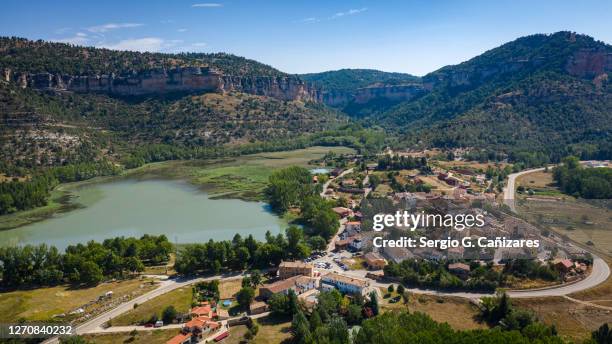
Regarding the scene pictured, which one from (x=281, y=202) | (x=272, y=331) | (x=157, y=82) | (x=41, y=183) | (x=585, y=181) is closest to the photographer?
(x=272, y=331)

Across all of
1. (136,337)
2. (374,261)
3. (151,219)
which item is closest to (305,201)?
(374,261)

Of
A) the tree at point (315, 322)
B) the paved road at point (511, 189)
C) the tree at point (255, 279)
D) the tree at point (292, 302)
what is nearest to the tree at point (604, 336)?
the tree at point (315, 322)

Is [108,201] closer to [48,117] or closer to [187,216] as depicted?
[187,216]

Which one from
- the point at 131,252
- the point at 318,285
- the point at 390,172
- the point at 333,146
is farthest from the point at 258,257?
the point at 333,146

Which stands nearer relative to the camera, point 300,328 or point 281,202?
point 300,328

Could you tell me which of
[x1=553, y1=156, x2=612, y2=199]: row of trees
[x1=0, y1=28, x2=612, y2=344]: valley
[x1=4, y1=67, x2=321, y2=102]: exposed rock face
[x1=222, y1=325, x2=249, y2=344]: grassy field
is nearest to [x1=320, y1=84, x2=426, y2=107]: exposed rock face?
[x1=0, y1=28, x2=612, y2=344]: valley

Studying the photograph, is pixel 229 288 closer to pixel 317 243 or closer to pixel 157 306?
pixel 157 306

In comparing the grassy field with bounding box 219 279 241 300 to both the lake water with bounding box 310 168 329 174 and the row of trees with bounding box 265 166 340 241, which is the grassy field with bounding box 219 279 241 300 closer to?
the row of trees with bounding box 265 166 340 241
